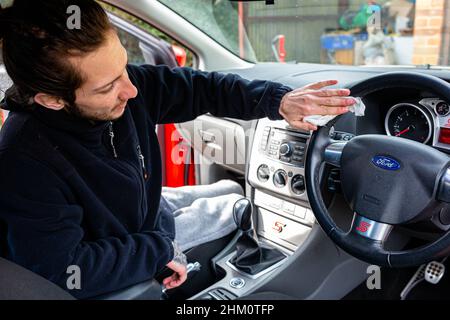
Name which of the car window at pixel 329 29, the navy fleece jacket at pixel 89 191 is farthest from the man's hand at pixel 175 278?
the car window at pixel 329 29

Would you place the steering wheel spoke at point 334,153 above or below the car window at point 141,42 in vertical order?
below

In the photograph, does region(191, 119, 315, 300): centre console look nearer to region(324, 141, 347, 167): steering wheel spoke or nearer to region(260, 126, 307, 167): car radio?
region(260, 126, 307, 167): car radio

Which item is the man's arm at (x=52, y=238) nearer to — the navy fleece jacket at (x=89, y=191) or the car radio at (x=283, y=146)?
the navy fleece jacket at (x=89, y=191)

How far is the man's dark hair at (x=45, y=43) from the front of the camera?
893 mm

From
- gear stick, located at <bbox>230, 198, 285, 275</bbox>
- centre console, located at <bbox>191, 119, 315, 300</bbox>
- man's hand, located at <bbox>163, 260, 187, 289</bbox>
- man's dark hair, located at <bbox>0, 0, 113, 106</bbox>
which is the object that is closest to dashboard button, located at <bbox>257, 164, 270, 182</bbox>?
centre console, located at <bbox>191, 119, 315, 300</bbox>

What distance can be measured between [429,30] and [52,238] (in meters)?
1.49

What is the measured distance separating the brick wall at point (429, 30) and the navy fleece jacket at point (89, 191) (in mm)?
690

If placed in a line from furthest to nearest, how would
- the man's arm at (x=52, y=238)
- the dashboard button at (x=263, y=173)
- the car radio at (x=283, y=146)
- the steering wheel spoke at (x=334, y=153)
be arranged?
1. the dashboard button at (x=263, y=173)
2. the car radio at (x=283, y=146)
3. the steering wheel spoke at (x=334, y=153)
4. the man's arm at (x=52, y=238)

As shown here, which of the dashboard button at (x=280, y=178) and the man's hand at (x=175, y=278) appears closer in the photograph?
the man's hand at (x=175, y=278)

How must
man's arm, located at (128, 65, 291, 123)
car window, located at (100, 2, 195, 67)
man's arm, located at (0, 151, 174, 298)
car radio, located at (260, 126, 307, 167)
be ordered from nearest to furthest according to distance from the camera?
man's arm, located at (0, 151, 174, 298)
man's arm, located at (128, 65, 291, 123)
car radio, located at (260, 126, 307, 167)
car window, located at (100, 2, 195, 67)

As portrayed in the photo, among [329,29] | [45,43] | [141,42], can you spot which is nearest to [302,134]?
[45,43]

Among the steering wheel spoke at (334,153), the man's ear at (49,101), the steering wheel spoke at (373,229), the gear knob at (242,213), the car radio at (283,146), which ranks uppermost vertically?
the man's ear at (49,101)

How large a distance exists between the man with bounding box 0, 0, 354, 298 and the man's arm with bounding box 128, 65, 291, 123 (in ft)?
0.22

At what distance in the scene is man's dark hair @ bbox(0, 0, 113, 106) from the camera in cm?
89
